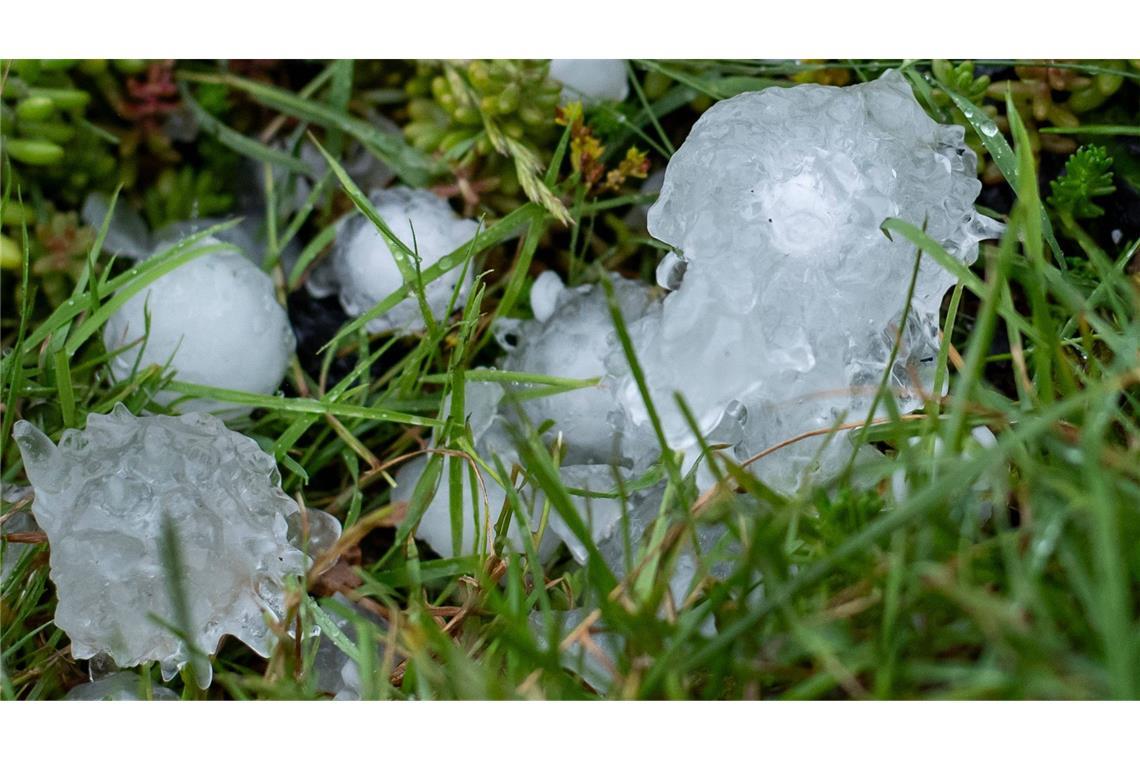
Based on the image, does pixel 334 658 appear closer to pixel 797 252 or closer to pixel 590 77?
pixel 797 252

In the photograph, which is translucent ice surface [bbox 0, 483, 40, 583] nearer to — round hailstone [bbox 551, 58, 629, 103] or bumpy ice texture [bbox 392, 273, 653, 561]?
bumpy ice texture [bbox 392, 273, 653, 561]

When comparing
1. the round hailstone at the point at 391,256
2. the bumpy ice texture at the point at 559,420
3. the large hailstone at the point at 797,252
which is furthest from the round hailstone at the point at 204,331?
the large hailstone at the point at 797,252

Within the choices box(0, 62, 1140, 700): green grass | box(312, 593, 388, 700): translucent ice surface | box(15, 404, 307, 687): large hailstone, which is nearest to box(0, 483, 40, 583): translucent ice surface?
box(0, 62, 1140, 700): green grass

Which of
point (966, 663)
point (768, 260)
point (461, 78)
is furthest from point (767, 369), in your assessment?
point (461, 78)

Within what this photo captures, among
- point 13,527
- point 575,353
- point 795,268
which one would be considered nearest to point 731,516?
point 795,268

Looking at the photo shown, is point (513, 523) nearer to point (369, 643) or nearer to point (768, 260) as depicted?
point (369, 643)
